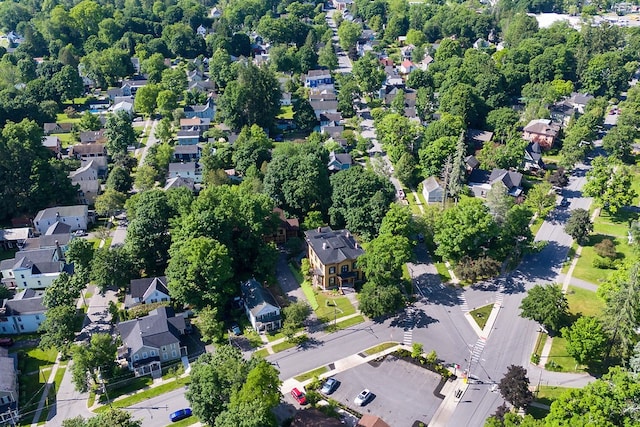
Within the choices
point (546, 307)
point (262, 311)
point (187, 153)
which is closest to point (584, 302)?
point (546, 307)

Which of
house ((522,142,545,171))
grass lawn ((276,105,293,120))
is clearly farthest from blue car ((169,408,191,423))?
grass lawn ((276,105,293,120))

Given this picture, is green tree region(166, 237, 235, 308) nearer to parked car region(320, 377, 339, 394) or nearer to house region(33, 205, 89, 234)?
parked car region(320, 377, 339, 394)

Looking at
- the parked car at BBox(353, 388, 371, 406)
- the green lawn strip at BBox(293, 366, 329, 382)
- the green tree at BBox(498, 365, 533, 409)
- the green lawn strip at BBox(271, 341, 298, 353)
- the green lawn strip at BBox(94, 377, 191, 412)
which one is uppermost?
the green tree at BBox(498, 365, 533, 409)

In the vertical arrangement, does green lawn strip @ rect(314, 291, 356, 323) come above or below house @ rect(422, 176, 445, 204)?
below

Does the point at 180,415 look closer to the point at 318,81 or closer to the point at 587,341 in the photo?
the point at 587,341

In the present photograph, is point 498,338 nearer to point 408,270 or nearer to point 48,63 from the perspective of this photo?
point 408,270

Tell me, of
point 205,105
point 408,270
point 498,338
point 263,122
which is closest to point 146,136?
point 205,105

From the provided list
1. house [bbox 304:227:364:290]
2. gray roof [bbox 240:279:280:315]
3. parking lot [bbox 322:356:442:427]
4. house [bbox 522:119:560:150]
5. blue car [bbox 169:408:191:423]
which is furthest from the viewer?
house [bbox 522:119:560:150]

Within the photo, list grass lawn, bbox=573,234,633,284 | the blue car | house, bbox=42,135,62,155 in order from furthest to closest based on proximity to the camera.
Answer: house, bbox=42,135,62,155, grass lawn, bbox=573,234,633,284, the blue car
